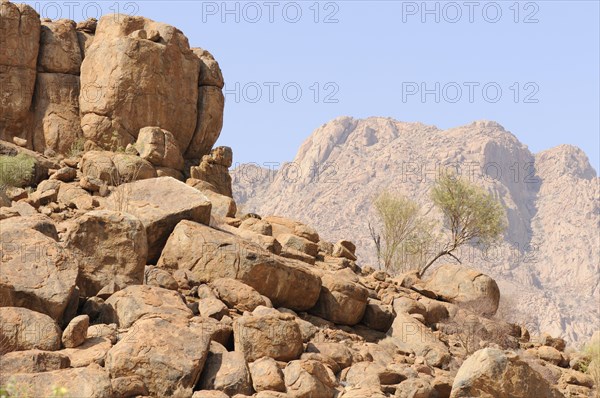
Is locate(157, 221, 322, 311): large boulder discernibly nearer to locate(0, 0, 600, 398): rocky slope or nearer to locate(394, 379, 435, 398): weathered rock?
locate(0, 0, 600, 398): rocky slope

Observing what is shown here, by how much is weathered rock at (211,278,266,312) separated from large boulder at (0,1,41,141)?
37.0ft

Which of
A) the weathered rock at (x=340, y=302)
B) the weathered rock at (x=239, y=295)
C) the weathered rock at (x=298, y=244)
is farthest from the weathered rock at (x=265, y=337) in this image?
the weathered rock at (x=298, y=244)

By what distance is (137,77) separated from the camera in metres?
26.3

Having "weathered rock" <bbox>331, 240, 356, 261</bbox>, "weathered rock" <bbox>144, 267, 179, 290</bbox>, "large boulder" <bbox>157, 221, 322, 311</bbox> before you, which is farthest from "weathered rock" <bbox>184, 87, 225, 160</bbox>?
"weathered rock" <bbox>144, 267, 179, 290</bbox>

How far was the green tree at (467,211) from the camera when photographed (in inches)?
1529

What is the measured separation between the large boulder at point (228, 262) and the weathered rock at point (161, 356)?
4.15 m

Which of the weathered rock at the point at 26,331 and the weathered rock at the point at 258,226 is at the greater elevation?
the weathered rock at the point at 258,226

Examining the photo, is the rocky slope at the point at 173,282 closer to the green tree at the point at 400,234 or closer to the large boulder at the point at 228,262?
the large boulder at the point at 228,262

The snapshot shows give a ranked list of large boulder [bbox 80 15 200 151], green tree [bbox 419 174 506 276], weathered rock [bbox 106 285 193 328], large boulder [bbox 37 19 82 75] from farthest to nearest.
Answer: green tree [bbox 419 174 506 276] → large boulder [bbox 37 19 82 75] → large boulder [bbox 80 15 200 151] → weathered rock [bbox 106 285 193 328]

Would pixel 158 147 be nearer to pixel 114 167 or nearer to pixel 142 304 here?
pixel 114 167

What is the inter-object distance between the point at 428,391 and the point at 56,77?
54.7 feet

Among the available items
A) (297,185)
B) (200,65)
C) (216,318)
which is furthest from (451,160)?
(216,318)

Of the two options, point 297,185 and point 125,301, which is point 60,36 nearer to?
point 125,301

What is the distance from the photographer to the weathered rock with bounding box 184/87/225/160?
2856 cm
